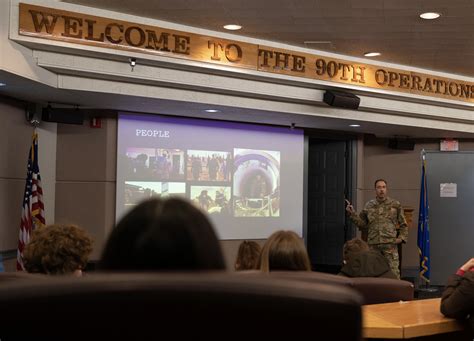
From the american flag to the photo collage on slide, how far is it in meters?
1.30

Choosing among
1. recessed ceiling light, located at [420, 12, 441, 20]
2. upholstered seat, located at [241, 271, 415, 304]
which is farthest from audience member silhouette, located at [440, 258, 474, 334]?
recessed ceiling light, located at [420, 12, 441, 20]

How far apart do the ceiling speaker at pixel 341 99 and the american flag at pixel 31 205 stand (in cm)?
335

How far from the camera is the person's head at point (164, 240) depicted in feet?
2.50

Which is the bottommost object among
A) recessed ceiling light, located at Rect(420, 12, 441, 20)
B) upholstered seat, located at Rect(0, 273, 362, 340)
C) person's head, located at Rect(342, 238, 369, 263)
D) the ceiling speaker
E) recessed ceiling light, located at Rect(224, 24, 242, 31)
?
person's head, located at Rect(342, 238, 369, 263)

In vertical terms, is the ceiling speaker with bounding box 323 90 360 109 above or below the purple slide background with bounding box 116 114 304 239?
above

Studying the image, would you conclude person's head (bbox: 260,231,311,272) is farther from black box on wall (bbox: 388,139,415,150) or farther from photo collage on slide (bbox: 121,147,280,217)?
black box on wall (bbox: 388,139,415,150)

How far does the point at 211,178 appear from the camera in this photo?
8266 mm

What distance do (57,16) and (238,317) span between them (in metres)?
5.42

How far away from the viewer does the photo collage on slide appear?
25.5 feet

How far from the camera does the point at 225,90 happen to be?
685 centimetres

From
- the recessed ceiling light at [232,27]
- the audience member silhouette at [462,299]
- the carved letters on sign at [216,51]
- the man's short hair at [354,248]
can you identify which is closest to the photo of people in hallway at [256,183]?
the carved letters on sign at [216,51]

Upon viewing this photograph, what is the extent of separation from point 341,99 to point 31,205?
366 centimetres

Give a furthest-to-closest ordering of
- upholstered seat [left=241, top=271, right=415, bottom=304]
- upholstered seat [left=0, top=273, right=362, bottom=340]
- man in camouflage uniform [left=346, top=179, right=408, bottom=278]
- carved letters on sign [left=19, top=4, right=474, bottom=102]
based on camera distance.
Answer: man in camouflage uniform [left=346, top=179, right=408, bottom=278] < carved letters on sign [left=19, top=4, right=474, bottom=102] < upholstered seat [left=241, top=271, right=415, bottom=304] < upholstered seat [left=0, top=273, right=362, bottom=340]

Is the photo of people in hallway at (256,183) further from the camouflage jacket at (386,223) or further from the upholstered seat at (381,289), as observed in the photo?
the upholstered seat at (381,289)
